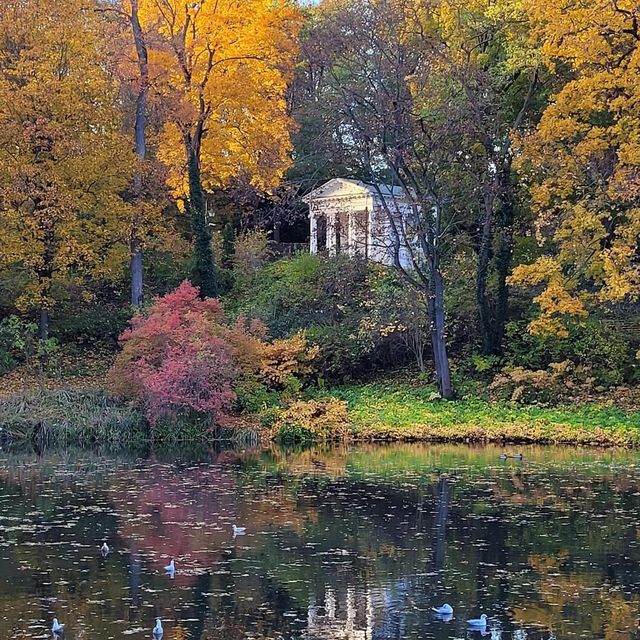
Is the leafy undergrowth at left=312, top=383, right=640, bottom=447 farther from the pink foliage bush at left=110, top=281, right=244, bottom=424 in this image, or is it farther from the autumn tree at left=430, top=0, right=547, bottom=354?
the autumn tree at left=430, top=0, right=547, bottom=354

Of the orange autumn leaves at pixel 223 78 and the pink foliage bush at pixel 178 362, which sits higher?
the orange autumn leaves at pixel 223 78

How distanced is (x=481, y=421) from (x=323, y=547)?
1261 cm

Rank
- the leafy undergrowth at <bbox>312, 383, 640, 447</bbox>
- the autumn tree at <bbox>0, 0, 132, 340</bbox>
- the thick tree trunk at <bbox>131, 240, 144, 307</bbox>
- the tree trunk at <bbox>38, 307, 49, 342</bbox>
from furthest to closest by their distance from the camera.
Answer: the thick tree trunk at <bbox>131, 240, 144, 307</bbox> < the tree trunk at <bbox>38, 307, 49, 342</bbox> < the autumn tree at <bbox>0, 0, 132, 340</bbox> < the leafy undergrowth at <bbox>312, 383, 640, 447</bbox>

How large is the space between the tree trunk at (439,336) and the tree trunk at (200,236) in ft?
25.0

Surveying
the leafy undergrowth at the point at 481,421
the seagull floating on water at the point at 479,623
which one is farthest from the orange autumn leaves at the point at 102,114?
the seagull floating on water at the point at 479,623

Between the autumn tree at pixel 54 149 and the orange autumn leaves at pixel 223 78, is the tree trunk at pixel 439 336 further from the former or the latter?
the autumn tree at pixel 54 149

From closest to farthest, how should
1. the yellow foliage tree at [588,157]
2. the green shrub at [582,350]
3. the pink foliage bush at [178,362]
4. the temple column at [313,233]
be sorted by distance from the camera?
the pink foliage bush at [178,362]
the yellow foliage tree at [588,157]
the green shrub at [582,350]
the temple column at [313,233]

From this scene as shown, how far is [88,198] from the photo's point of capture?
3072 centimetres

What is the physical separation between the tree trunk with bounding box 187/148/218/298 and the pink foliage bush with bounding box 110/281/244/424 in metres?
5.05

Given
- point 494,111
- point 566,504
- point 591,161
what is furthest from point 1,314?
point 566,504

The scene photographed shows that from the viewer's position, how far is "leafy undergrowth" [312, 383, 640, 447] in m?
24.2

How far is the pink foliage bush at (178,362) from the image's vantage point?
24.6 meters

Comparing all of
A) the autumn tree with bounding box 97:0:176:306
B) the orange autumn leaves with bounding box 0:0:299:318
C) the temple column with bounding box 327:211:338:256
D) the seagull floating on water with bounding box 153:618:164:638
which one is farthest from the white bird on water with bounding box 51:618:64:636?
the temple column with bounding box 327:211:338:256

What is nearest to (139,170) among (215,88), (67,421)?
(215,88)
